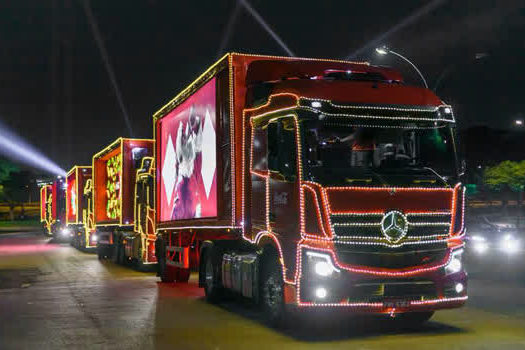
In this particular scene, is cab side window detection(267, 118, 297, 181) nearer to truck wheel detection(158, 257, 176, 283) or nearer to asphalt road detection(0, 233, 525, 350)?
asphalt road detection(0, 233, 525, 350)

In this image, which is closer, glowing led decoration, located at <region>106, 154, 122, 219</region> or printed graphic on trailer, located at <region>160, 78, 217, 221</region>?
printed graphic on trailer, located at <region>160, 78, 217, 221</region>

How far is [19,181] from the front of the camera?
13025 centimetres

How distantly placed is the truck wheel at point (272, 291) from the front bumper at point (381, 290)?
66 cm

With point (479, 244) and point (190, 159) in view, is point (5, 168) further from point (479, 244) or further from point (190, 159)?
point (190, 159)

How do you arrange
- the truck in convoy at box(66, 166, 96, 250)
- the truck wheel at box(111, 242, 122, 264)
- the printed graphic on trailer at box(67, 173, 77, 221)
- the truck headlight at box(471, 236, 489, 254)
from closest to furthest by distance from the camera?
the truck wheel at box(111, 242, 122, 264) < the truck headlight at box(471, 236, 489, 254) < the truck in convoy at box(66, 166, 96, 250) < the printed graphic on trailer at box(67, 173, 77, 221)

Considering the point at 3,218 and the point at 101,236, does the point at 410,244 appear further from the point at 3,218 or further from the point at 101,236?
the point at 3,218

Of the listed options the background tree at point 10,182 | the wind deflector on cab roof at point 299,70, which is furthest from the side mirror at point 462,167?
the background tree at point 10,182

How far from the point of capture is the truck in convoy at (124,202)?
22.4 metres

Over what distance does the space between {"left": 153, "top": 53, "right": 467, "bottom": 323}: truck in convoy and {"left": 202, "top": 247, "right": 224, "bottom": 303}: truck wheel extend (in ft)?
4.53

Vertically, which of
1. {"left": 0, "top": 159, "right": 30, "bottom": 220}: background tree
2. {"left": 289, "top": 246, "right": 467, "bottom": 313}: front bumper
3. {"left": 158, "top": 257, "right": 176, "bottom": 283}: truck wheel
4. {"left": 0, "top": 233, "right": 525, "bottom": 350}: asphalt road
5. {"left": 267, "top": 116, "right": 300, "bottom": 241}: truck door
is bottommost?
{"left": 0, "top": 233, "right": 525, "bottom": 350}: asphalt road

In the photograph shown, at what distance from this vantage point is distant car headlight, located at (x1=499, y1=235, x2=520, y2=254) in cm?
2946

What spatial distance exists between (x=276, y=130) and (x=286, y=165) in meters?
0.54

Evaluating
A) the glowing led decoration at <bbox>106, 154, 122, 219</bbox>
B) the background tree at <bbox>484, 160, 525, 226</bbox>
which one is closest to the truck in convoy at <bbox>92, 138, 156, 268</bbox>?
the glowing led decoration at <bbox>106, 154, 122, 219</bbox>

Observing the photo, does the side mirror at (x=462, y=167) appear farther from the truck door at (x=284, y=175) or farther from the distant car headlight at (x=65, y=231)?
the distant car headlight at (x=65, y=231)
